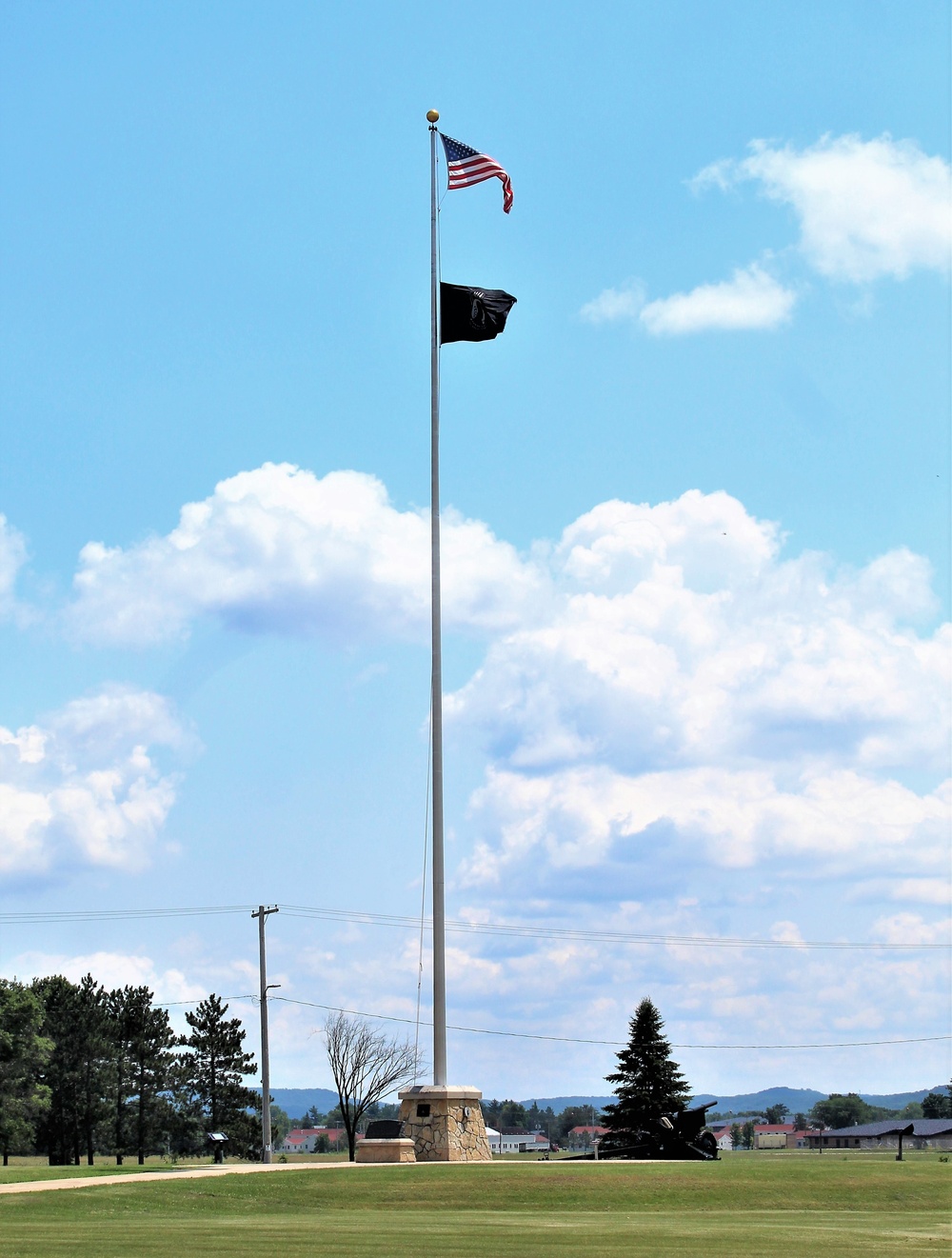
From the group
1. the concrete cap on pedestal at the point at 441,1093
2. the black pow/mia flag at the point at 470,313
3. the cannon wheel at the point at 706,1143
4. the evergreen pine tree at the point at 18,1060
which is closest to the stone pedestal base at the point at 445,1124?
the concrete cap on pedestal at the point at 441,1093

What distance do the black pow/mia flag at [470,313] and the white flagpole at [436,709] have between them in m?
0.22

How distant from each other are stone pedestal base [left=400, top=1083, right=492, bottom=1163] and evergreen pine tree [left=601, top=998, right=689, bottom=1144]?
19682 mm

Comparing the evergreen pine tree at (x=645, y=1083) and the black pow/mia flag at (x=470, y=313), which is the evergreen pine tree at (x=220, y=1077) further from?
the black pow/mia flag at (x=470, y=313)

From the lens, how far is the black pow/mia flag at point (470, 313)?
3195 cm

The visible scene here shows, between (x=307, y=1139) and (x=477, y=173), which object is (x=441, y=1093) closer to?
(x=477, y=173)

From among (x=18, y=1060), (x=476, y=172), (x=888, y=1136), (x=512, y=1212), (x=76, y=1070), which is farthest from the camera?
(x=888, y=1136)

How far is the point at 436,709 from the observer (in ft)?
98.8

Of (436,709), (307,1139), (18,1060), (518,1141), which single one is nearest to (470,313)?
(436,709)

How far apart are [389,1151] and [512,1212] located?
7.87 meters

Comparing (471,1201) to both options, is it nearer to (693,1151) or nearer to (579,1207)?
(579,1207)

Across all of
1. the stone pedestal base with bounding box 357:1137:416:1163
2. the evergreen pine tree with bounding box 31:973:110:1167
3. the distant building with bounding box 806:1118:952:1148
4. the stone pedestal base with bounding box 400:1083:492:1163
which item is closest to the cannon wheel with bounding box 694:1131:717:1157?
the stone pedestal base with bounding box 400:1083:492:1163

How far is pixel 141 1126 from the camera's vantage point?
230 ft

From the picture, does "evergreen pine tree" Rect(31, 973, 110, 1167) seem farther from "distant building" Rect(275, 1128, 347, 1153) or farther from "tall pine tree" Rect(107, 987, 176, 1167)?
"distant building" Rect(275, 1128, 347, 1153)

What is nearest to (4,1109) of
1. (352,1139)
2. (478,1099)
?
(352,1139)
